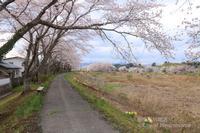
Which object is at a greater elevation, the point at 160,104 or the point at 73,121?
the point at 73,121

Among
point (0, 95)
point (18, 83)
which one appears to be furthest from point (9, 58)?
point (0, 95)

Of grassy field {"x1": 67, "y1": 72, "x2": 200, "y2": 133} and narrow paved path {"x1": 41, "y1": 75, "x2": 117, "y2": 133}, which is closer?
narrow paved path {"x1": 41, "y1": 75, "x2": 117, "y2": 133}

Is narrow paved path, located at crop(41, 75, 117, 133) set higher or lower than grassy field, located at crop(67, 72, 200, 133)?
higher

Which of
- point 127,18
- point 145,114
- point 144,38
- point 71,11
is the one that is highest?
point 71,11

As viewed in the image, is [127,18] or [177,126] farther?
[127,18]

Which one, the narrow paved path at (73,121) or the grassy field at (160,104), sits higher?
the narrow paved path at (73,121)

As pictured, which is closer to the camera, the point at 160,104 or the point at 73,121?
the point at 73,121

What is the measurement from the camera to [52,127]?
39.8 feet

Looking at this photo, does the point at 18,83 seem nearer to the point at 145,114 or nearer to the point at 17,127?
the point at 145,114

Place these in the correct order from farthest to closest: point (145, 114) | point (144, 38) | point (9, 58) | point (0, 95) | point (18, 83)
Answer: point (9, 58) < point (18, 83) < point (0, 95) < point (145, 114) < point (144, 38)

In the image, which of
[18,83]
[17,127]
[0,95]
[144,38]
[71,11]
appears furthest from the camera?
[18,83]

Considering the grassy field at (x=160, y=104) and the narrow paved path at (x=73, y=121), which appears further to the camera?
the grassy field at (x=160, y=104)

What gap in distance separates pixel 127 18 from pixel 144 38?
1.51 meters

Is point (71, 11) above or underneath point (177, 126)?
above
